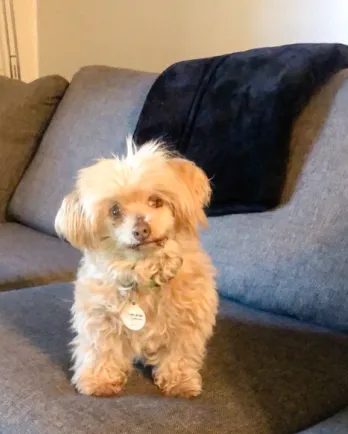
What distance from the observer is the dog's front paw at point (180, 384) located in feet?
3.91

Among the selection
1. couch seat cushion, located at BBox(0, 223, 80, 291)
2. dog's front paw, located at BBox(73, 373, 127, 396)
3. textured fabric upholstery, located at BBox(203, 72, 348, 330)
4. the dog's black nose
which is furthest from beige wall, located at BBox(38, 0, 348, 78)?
dog's front paw, located at BBox(73, 373, 127, 396)

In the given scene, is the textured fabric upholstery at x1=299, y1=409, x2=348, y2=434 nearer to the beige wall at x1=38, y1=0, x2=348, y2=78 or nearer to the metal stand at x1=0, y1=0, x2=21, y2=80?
the beige wall at x1=38, y1=0, x2=348, y2=78

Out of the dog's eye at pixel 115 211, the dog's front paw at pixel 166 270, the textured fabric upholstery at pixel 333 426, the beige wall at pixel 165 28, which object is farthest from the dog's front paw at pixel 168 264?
the beige wall at pixel 165 28

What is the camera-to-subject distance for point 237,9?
225 centimetres

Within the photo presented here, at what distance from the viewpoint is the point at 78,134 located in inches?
87.3

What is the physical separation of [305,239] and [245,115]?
0.37 m

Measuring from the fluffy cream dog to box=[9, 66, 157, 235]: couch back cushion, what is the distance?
→ 33.4 inches

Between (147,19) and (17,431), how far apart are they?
6.26ft

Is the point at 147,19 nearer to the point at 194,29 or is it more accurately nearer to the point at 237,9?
the point at 194,29

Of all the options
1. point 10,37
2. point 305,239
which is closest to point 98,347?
point 305,239

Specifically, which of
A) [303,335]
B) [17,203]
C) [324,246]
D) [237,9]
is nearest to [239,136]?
[324,246]

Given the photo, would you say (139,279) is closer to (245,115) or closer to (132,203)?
(132,203)

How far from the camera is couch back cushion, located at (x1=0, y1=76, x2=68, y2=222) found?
2.38 metres

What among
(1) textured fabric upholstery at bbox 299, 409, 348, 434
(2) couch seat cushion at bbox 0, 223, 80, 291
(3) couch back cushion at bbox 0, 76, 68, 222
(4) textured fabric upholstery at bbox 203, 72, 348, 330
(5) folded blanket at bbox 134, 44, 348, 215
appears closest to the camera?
(1) textured fabric upholstery at bbox 299, 409, 348, 434
